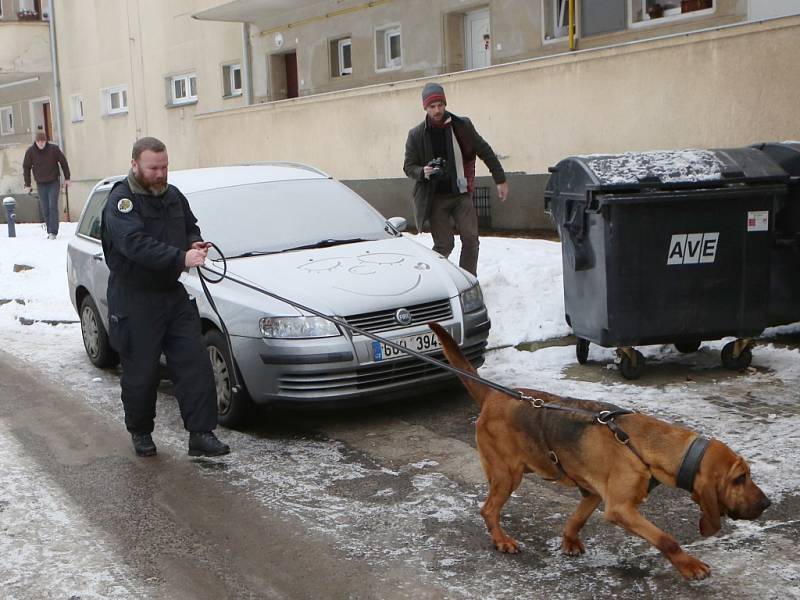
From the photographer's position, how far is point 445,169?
874 cm

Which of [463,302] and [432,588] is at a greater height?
[463,302]

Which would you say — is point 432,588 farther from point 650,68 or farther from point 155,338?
point 650,68

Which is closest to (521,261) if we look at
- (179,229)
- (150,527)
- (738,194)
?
(738,194)

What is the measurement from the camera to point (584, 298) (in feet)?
24.1

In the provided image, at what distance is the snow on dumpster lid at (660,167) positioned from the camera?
270 inches

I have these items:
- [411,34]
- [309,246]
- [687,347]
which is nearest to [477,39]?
[411,34]

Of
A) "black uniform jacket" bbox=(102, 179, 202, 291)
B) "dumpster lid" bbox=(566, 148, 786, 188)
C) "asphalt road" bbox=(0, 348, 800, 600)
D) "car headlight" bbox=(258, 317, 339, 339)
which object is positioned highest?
"dumpster lid" bbox=(566, 148, 786, 188)

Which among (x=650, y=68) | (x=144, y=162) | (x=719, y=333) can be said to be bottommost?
(x=719, y=333)

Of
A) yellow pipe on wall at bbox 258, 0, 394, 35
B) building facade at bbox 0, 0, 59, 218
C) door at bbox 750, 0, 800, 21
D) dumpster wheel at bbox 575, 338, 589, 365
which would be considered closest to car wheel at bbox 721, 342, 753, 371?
dumpster wheel at bbox 575, 338, 589, 365

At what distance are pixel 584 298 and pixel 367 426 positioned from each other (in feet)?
6.66

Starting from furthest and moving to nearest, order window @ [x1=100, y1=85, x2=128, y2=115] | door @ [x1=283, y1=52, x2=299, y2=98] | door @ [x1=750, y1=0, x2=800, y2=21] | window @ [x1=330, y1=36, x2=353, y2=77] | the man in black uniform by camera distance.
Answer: window @ [x1=100, y1=85, x2=128, y2=115]
door @ [x1=283, y1=52, x2=299, y2=98]
window @ [x1=330, y1=36, x2=353, y2=77]
door @ [x1=750, y1=0, x2=800, y2=21]
the man in black uniform

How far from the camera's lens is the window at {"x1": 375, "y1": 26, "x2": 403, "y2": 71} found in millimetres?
18953

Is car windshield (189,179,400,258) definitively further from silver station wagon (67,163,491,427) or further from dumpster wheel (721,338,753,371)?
dumpster wheel (721,338,753,371)

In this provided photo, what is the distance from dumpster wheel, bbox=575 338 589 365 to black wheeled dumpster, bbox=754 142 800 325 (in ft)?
4.51
